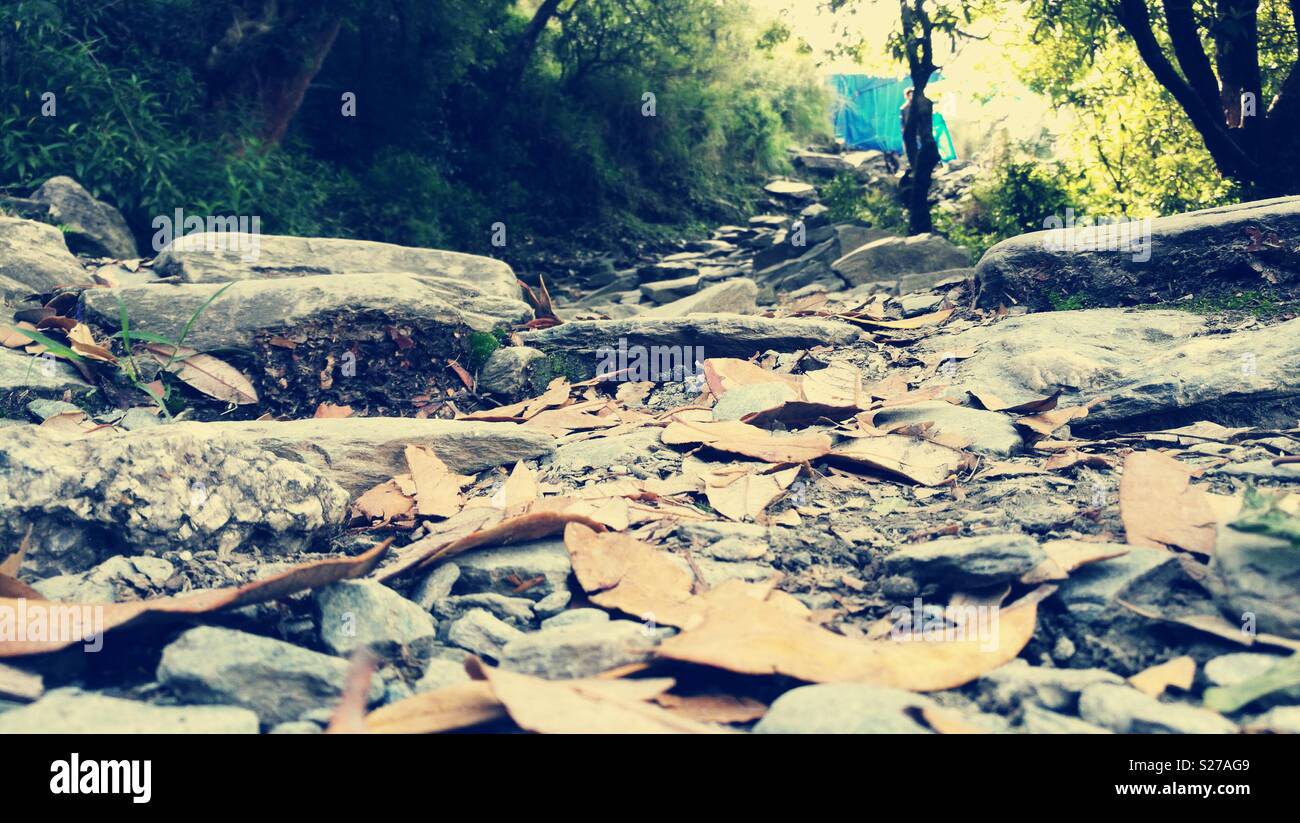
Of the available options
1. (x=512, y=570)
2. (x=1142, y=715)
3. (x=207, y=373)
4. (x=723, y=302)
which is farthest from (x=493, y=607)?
(x=723, y=302)

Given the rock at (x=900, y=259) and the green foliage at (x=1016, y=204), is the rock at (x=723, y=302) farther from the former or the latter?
the green foliage at (x=1016, y=204)

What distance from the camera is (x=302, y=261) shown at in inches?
239

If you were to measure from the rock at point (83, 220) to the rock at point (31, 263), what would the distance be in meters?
0.88

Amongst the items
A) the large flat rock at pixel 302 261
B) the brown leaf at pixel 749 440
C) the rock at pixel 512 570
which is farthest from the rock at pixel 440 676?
the large flat rock at pixel 302 261

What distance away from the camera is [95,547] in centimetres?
272

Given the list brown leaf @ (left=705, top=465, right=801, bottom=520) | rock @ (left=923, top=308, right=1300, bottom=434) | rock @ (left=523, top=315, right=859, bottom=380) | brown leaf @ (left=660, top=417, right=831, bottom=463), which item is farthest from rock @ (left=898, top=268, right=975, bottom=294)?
brown leaf @ (left=705, top=465, right=801, bottom=520)

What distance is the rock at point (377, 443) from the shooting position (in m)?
3.37

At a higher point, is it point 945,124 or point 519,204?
point 945,124

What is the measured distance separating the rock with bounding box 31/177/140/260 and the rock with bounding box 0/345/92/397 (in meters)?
2.78

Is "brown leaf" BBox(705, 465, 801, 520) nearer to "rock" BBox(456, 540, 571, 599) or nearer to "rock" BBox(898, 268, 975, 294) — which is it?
"rock" BBox(456, 540, 571, 599)

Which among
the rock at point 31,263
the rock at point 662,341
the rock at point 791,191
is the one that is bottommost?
the rock at point 662,341
